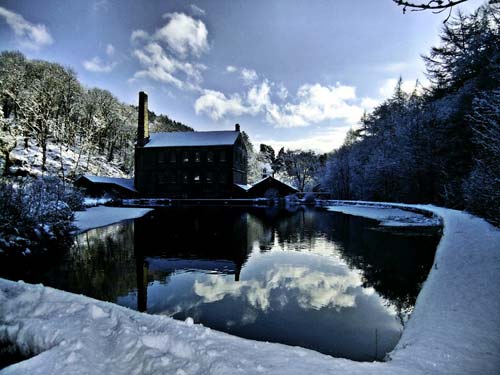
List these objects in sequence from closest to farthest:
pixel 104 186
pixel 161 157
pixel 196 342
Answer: pixel 196 342 < pixel 104 186 < pixel 161 157

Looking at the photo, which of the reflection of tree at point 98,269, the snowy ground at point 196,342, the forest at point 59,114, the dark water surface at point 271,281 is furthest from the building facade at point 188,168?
the snowy ground at point 196,342

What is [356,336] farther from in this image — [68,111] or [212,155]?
[68,111]

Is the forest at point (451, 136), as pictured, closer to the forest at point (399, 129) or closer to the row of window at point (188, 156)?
the forest at point (399, 129)

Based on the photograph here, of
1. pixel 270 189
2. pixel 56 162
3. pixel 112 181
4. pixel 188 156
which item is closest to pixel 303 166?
pixel 270 189

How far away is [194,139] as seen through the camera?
47.3 metres

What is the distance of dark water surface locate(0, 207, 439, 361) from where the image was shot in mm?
5211

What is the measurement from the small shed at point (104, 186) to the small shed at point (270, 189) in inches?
749

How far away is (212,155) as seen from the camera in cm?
4566

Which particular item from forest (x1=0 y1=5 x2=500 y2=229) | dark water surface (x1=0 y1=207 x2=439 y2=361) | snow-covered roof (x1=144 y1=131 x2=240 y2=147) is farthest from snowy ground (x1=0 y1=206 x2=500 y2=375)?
snow-covered roof (x1=144 y1=131 x2=240 y2=147)

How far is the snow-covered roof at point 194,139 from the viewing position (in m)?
46.1

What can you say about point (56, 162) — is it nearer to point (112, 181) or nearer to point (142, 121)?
point (112, 181)

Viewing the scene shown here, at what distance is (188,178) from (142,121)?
12.7 meters

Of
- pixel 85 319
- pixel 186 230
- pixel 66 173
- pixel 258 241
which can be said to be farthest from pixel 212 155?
pixel 85 319

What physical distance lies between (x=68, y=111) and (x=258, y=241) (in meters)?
57.2
